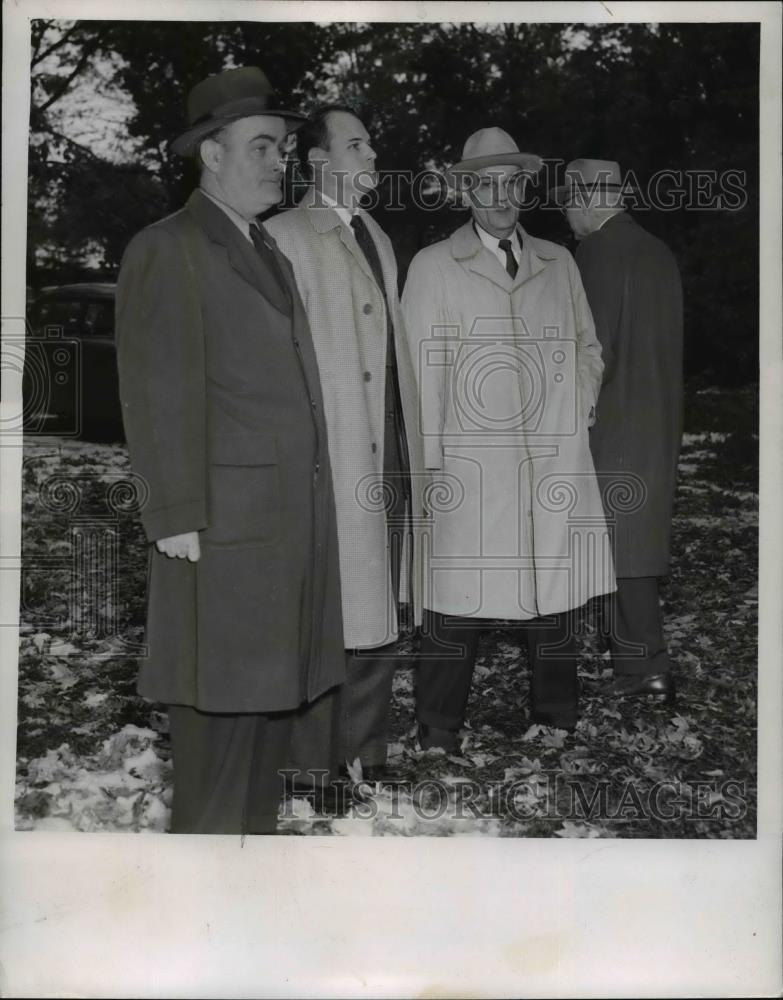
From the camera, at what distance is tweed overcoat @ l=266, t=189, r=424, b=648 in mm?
4059

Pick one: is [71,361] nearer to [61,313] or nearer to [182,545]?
[61,313]

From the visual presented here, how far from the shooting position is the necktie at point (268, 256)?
3881 mm

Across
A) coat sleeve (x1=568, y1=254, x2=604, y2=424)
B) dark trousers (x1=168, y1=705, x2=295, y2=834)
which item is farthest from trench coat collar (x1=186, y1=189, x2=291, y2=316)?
dark trousers (x1=168, y1=705, x2=295, y2=834)

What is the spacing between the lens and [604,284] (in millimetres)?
4312

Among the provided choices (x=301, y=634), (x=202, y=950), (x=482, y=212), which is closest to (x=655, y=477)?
(x=482, y=212)

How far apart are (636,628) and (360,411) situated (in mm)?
1200

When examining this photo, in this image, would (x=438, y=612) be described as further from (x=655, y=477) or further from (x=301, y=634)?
(x=655, y=477)

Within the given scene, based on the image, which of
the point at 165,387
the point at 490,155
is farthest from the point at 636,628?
the point at 165,387

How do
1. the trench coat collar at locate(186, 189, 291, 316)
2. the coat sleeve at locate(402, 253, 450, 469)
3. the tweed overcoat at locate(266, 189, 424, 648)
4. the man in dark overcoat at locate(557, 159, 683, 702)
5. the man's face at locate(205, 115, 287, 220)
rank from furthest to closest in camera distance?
the man in dark overcoat at locate(557, 159, 683, 702) < the coat sleeve at locate(402, 253, 450, 469) < the tweed overcoat at locate(266, 189, 424, 648) < the man's face at locate(205, 115, 287, 220) < the trench coat collar at locate(186, 189, 291, 316)

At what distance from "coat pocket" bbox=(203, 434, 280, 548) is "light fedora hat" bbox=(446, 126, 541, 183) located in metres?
1.20

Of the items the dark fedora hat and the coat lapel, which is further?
the coat lapel

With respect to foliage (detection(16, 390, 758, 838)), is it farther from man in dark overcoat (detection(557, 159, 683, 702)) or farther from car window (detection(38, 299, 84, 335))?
car window (detection(38, 299, 84, 335))

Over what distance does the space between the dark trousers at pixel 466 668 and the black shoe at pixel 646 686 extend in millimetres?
144

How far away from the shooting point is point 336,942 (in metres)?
3.96
